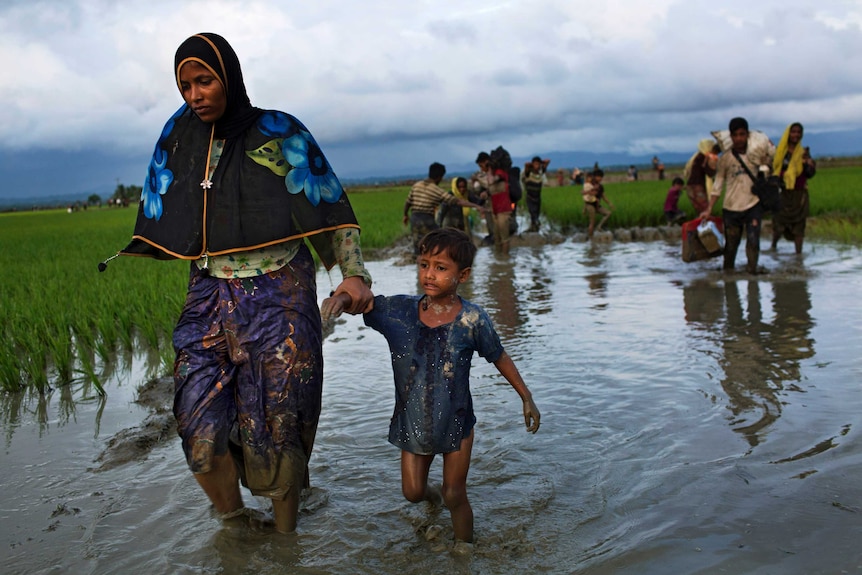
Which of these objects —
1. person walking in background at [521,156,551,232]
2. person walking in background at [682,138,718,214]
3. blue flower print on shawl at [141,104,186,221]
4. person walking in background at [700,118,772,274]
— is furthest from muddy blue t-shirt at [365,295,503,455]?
person walking in background at [521,156,551,232]

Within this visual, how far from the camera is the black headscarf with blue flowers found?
269cm

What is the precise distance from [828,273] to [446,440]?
706cm

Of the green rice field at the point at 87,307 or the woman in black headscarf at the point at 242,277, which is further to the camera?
the green rice field at the point at 87,307

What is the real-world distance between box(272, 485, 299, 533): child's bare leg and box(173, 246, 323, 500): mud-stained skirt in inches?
2.2

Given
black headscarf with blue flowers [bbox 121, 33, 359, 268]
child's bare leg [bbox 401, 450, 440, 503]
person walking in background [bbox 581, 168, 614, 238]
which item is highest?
black headscarf with blue flowers [bbox 121, 33, 359, 268]

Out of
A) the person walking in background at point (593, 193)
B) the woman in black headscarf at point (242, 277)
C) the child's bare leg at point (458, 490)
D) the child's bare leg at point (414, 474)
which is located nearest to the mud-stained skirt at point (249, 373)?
the woman in black headscarf at point (242, 277)

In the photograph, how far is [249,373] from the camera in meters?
2.73

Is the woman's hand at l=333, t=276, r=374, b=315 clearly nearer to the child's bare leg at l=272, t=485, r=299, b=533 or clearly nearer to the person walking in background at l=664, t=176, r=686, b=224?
the child's bare leg at l=272, t=485, r=299, b=533

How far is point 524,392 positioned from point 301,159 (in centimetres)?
105

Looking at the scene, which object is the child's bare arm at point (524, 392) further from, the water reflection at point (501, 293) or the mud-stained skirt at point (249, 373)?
the water reflection at point (501, 293)

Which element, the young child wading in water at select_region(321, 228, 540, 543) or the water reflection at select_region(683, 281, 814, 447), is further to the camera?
the water reflection at select_region(683, 281, 814, 447)

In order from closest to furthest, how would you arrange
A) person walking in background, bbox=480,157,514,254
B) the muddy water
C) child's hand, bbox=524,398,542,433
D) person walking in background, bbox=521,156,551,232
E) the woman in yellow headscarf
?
child's hand, bbox=524,398,542,433
the muddy water
the woman in yellow headscarf
person walking in background, bbox=480,157,514,254
person walking in background, bbox=521,156,551,232

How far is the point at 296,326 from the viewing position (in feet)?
9.03

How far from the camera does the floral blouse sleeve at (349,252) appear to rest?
9.43ft
